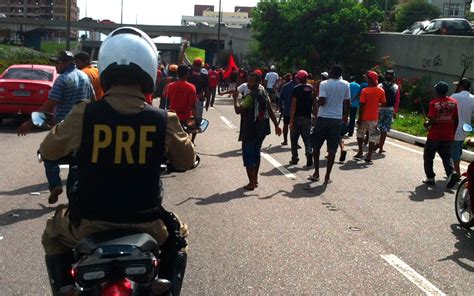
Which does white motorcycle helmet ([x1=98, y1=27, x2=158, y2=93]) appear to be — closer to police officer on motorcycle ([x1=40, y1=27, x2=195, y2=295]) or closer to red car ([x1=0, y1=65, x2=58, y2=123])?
police officer on motorcycle ([x1=40, y1=27, x2=195, y2=295])

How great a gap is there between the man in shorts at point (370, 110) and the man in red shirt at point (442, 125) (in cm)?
241

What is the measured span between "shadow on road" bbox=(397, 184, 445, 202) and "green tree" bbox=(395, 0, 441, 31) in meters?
63.3

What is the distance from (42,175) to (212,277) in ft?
16.3

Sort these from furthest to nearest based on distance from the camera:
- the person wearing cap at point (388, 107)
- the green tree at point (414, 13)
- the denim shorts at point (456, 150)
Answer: the green tree at point (414, 13) < the person wearing cap at point (388, 107) < the denim shorts at point (456, 150)

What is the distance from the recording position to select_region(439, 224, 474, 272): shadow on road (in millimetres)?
5919

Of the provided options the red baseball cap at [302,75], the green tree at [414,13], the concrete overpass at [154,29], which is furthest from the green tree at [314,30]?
the concrete overpass at [154,29]

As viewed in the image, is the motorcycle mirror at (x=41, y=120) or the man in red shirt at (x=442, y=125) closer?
the motorcycle mirror at (x=41, y=120)

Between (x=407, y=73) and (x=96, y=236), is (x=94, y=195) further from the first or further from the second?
(x=407, y=73)

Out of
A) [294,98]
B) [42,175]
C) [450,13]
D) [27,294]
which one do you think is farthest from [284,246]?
[450,13]

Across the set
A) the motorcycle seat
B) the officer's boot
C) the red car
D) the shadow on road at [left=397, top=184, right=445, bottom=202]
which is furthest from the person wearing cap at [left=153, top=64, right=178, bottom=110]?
the motorcycle seat

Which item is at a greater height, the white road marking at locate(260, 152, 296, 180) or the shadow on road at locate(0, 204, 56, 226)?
the shadow on road at locate(0, 204, 56, 226)

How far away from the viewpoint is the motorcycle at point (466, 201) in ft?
22.6

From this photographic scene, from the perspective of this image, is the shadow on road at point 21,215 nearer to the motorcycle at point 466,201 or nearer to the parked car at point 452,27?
the motorcycle at point 466,201

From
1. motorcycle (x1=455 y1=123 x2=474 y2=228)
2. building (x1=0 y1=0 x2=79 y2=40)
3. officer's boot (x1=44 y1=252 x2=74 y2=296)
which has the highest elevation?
building (x1=0 y1=0 x2=79 y2=40)
